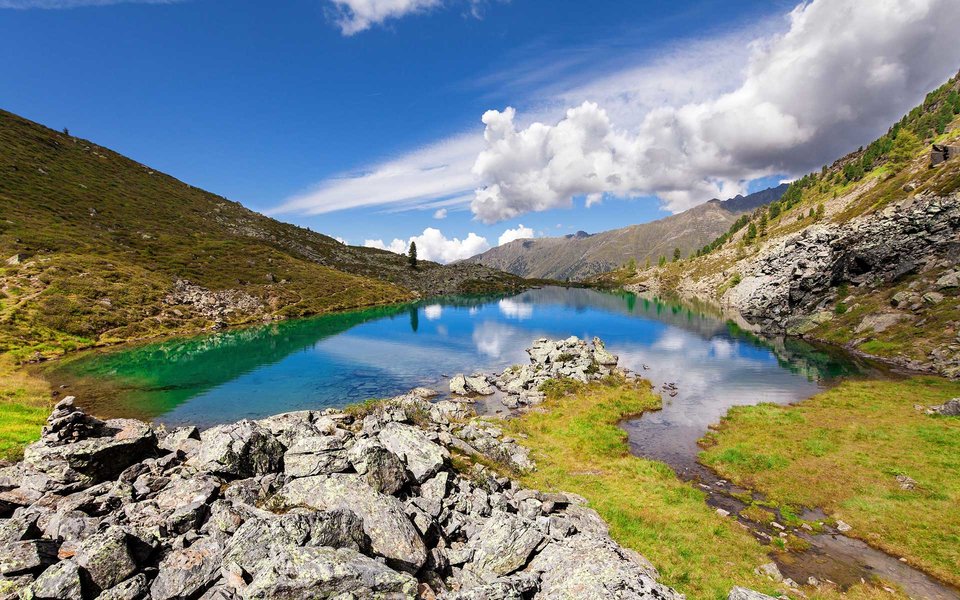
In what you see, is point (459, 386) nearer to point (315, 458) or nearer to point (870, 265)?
point (315, 458)

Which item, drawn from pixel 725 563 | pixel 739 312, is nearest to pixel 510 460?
pixel 725 563

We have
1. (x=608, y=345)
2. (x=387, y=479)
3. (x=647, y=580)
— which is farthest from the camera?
(x=608, y=345)

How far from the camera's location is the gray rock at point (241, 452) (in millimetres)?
20281

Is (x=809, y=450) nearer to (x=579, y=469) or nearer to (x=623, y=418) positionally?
(x=623, y=418)

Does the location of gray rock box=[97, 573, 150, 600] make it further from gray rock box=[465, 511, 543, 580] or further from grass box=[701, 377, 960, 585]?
grass box=[701, 377, 960, 585]

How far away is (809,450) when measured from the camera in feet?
124

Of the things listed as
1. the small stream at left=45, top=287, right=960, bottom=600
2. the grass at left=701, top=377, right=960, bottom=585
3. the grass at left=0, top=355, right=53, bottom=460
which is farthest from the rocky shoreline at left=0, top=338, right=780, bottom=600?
the grass at left=701, top=377, right=960, bottom=585

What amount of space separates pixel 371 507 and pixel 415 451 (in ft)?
25.5

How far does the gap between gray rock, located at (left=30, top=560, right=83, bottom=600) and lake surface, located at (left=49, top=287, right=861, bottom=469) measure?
3947cm

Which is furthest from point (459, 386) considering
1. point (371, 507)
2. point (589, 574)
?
point (589, 574)

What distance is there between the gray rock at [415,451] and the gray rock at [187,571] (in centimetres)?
994

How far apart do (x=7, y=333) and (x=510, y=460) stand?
93438mm

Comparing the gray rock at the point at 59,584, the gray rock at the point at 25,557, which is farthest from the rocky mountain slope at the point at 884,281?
the gray rock at the point at 25,557

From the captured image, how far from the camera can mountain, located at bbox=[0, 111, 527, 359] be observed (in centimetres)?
8281
